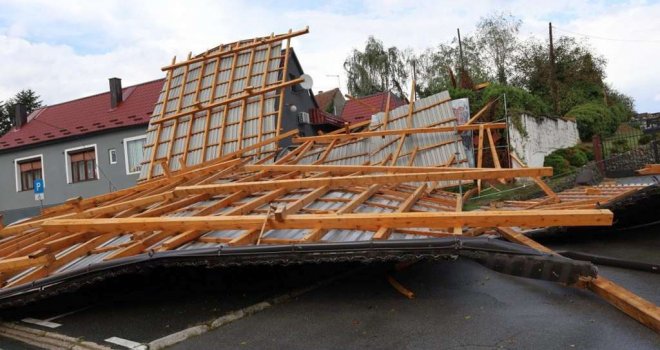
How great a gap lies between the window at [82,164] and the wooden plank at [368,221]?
692 inches

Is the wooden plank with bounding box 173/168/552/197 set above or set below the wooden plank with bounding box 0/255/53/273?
above

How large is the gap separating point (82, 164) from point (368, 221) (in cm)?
2074

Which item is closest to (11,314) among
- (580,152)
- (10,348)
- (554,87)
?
(10,348)

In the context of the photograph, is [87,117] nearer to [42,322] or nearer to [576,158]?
[42,322]

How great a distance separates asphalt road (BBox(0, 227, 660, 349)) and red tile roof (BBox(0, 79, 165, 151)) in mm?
16452

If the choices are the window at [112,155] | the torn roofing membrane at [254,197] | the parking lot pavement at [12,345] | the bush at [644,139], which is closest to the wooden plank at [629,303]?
the torn roofing membrane at [254,197]

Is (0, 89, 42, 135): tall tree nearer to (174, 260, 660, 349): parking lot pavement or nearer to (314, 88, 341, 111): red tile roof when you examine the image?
(314, 88, 341, 111): red tile roof

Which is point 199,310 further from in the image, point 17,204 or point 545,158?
point 17,204

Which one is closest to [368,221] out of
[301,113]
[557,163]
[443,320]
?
[443,320]

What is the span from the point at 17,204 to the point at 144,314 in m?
22.2

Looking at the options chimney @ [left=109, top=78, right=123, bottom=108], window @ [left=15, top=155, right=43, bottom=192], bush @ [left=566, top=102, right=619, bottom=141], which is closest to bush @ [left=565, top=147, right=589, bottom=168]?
bush @ [left=566, top=102, right=619, bottom=141]

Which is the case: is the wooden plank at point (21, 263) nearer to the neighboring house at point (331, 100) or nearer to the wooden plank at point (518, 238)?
the wooden plank at point (518, 238)

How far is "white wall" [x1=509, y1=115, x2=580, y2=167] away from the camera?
14.6 meters

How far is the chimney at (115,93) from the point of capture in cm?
2290
